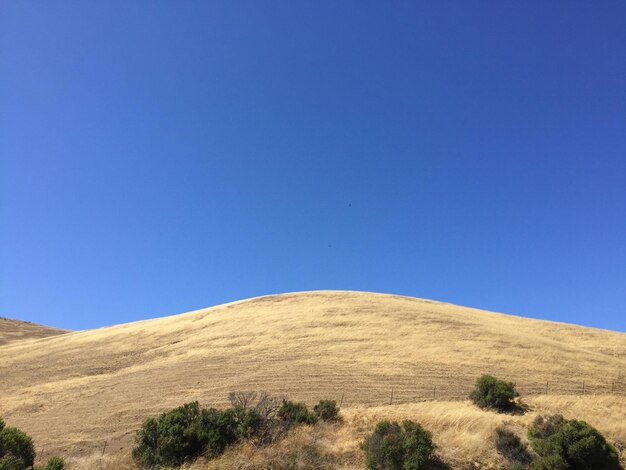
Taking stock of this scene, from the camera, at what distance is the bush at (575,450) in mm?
15805

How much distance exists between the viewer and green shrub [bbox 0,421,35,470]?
15.8 m

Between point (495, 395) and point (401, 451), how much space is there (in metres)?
8.96

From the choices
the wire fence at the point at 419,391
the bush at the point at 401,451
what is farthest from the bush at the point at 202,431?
the wire fence at the point at 419,391

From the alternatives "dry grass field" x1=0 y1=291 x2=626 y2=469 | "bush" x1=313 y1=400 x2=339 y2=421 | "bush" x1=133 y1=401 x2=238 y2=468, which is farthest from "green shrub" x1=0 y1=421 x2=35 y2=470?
"bush" x1=313 y1=400 x2=339 y2=421

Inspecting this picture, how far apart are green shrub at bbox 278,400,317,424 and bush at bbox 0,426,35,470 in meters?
10.4

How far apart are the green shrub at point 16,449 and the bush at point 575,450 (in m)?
19.2

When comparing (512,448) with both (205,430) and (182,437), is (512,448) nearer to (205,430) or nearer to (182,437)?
(205,430)

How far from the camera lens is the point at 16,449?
658 inches

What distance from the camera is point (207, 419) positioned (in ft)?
63.1

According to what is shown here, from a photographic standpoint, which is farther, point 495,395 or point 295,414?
point 495,395

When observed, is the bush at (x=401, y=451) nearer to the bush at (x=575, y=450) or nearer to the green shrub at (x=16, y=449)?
the bush at (x=575, y=450)

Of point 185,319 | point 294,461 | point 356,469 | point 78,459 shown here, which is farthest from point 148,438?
point 185,319

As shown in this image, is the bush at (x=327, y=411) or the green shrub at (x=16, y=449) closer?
the green shrub at (x=16, y=449)

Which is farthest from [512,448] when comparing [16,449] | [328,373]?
[16,449]
